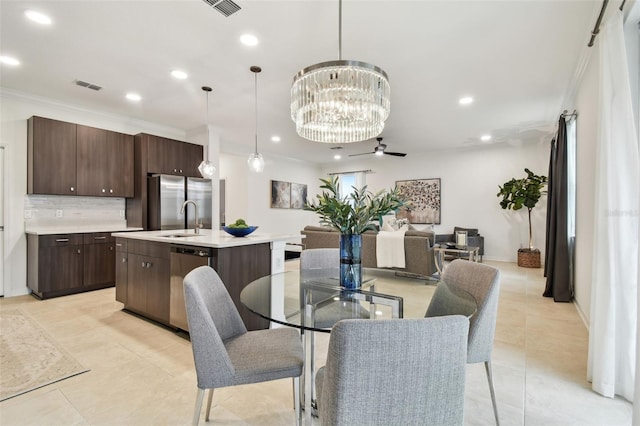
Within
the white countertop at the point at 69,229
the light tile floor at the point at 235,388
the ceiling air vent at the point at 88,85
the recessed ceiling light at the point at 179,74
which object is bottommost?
the light tile floor at the point at 235,388

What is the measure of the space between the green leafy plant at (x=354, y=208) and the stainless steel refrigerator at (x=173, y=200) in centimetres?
392

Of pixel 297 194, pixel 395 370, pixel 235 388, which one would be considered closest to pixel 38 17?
pixel 235 388

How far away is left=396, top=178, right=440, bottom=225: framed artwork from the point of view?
7.66 meters

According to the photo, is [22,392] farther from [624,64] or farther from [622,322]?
[624,64]

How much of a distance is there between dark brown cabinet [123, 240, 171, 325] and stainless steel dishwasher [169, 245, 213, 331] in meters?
0.12

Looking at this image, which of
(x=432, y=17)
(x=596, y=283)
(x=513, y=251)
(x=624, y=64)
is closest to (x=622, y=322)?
(x=596, y=283)

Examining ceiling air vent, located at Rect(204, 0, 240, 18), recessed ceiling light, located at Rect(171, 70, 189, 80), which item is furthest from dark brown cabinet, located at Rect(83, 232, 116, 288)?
ceiling air vent, located at Rect(204, 0, 240, 18)

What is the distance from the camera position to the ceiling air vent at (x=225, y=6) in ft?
7.45

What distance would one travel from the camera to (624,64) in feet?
5.87

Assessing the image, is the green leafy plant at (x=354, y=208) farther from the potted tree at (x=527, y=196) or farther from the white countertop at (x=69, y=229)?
the potted tree at (x=527, y=196)

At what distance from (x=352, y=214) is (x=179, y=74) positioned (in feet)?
9.92

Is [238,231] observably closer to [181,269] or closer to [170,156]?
[181,269]

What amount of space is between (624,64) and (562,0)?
86cm

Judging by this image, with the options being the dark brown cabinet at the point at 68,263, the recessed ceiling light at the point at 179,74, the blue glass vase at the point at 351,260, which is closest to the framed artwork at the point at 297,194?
the dark brown cabinet at the point at 68,263
